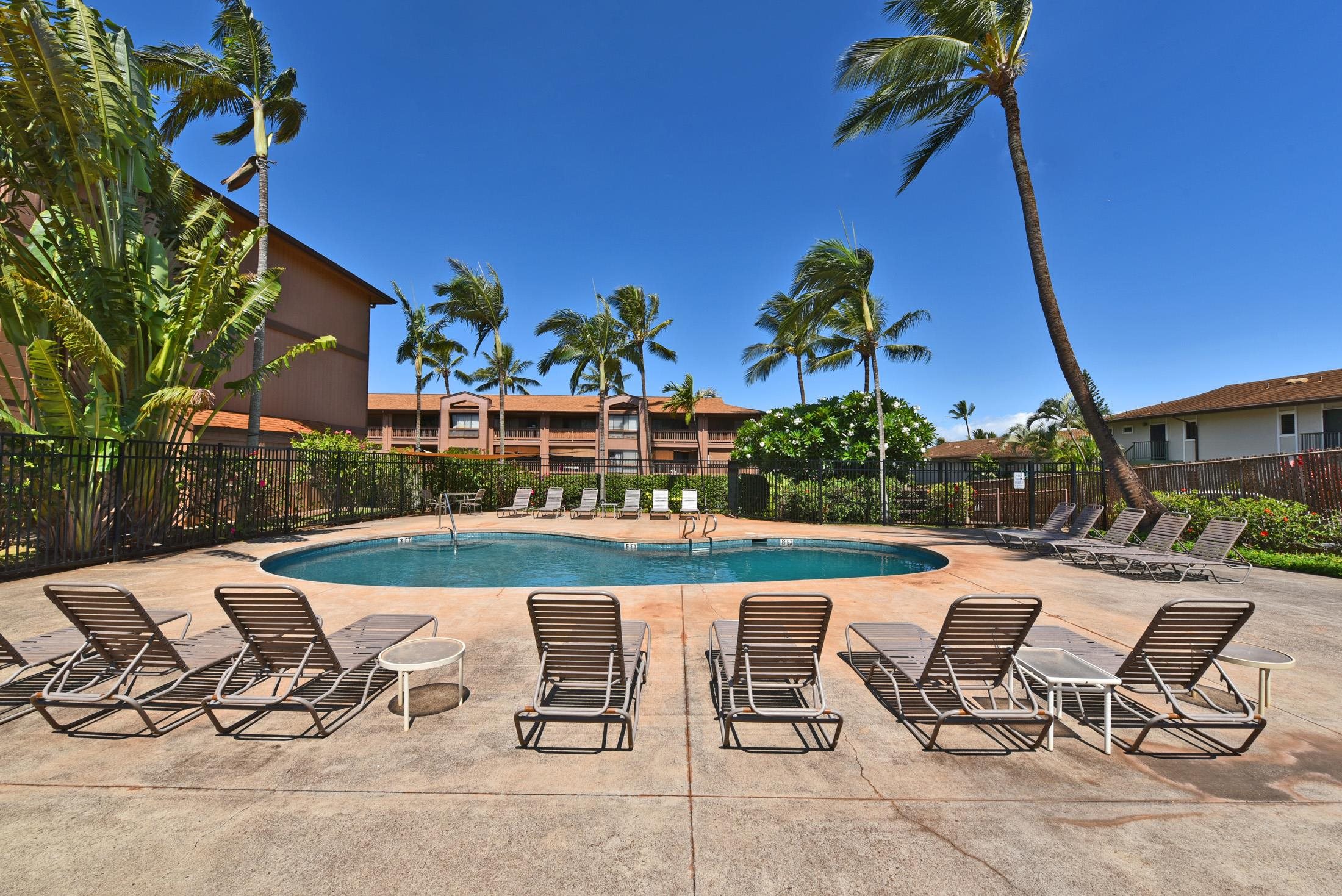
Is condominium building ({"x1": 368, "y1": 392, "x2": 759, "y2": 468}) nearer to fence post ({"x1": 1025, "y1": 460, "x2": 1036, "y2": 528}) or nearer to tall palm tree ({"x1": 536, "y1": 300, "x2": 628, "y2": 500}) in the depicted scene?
tall palm tree ({"x1": 536, "y1": 300, "x2": 628, "y2": 500})

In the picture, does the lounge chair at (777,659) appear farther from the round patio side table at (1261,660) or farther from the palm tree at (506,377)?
the palm tree at (506,377)

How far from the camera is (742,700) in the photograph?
3.95 meters

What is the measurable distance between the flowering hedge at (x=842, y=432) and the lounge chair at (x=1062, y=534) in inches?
245

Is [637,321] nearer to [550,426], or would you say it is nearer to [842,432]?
[842,432]

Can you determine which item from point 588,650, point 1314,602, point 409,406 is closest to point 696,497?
point 1314,602

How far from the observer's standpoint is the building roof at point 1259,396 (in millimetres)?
22938

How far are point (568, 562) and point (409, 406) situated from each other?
122ft

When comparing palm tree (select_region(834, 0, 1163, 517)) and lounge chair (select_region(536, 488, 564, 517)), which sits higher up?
palm tree (select_region(834, 0, 1163, 517))

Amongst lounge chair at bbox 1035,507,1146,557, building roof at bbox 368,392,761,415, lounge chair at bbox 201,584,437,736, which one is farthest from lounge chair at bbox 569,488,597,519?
building roof at bbox 368,392,761,415

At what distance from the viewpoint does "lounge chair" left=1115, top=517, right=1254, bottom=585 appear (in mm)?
8406

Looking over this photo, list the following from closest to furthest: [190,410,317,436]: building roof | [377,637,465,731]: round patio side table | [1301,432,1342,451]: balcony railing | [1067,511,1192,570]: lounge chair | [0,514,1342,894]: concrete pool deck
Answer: [0,514,1342,894]: concrete pool deck < [377,637,465,731]: round patio side table < [1067,511,1192,570]: lounge chair < [190,410,317,436]: building roof < [1301,432,1342,451]: balcony railing

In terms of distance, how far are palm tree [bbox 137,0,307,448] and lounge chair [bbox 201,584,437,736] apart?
11926 mm

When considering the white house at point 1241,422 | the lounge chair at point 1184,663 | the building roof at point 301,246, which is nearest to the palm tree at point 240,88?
the building roof at point 301,246

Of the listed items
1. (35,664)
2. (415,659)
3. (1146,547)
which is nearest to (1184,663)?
(415,659)
